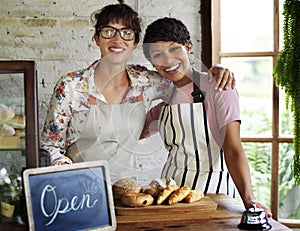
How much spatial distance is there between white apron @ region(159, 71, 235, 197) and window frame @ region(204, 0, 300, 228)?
2.31 feet

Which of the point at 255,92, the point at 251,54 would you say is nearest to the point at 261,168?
the point at 255,92

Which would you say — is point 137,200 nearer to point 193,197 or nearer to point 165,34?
point 193,197

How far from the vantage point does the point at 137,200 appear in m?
1.56

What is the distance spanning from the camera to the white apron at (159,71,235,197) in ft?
5.93

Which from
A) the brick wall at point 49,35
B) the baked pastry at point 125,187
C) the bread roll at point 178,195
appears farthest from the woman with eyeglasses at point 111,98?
the brick wall at point 49,35

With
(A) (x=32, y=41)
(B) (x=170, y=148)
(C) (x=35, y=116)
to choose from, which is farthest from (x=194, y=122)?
(A) (x=32, y=41)

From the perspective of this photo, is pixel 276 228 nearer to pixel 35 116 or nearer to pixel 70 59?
pixel 35 116

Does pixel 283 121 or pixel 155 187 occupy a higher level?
pixel 283 121

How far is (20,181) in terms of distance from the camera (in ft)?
4.82

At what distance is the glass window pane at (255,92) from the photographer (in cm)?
258

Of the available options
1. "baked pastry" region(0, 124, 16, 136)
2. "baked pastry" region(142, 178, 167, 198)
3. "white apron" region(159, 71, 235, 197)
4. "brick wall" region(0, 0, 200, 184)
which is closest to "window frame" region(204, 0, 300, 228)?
"brick wall" region(0, 0, 200, 184)

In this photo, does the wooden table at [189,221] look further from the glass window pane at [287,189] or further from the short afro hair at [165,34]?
the glass window pane at [287,189]

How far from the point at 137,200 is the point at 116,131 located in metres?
0.34

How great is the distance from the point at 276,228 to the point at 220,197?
33 centimetres
